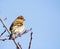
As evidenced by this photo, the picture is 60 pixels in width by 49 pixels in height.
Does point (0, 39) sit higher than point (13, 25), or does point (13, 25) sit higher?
point (0, 39)

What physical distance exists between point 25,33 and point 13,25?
4.19 m

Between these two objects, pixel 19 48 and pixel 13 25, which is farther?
pixel 13 25

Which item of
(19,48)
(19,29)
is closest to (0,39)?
(19,48)

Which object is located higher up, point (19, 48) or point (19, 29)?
point (19, 48)

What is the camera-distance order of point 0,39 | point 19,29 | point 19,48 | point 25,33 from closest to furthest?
1. point 19,48
2. point 0,39
3. point 25,33
4. point 19,29

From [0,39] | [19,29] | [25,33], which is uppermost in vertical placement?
[0,39]

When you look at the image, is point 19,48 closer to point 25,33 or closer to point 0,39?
point 0,39

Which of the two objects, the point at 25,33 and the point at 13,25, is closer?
the point at 25,33

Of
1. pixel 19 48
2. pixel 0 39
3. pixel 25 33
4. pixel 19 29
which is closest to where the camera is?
pixel 19 48

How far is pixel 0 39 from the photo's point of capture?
3.26m

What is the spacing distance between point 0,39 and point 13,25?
4542 mm

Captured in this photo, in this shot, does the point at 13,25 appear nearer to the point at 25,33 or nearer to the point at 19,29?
the point at 19,29

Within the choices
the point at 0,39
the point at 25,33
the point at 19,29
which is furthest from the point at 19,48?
the point at 19,29

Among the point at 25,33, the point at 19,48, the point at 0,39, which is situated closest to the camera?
the point at 19,48
